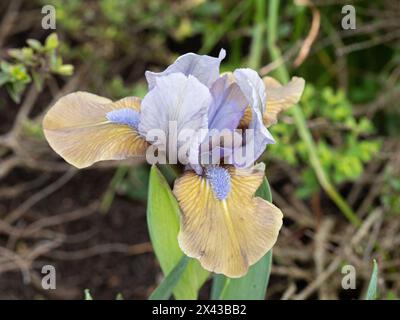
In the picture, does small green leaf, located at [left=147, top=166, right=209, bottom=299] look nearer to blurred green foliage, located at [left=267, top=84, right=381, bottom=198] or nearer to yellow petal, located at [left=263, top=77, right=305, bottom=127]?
yellow petal, located at [left=263, top=77, right=305, bottom=127]

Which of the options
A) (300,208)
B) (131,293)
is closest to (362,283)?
(300,208)

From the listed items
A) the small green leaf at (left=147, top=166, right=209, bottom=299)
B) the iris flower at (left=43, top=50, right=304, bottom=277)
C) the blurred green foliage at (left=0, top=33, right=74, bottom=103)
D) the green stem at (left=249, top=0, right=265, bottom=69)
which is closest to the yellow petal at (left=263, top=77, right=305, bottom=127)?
the iris flower at (left=43, top=50, right=304, bottom=277)

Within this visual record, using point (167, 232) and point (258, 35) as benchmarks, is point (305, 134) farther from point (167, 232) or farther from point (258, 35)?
point (167, 232)

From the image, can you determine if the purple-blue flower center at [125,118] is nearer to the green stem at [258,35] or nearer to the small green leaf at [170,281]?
the small green leaf at [170,281]

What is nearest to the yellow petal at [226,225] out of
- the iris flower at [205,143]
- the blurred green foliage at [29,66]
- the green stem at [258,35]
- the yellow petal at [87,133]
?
the iris flower at [205,143]

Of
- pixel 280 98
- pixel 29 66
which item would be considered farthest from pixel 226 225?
pixel 29 66
